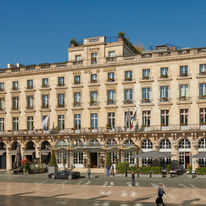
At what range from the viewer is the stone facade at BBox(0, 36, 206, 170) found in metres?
51.1

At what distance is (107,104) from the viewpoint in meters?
55.4

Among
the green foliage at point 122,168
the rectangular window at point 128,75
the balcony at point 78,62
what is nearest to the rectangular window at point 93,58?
the balcony at point 78,62

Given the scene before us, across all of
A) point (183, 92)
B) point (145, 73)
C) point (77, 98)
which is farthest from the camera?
point (77, 98)

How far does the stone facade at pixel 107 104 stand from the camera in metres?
51.1

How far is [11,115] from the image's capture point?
201ft

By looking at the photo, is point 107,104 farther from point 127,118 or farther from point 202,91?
point 202,91

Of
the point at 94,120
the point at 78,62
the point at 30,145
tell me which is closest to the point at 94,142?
the point at 94,120

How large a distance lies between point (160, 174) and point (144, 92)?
14.4 meters

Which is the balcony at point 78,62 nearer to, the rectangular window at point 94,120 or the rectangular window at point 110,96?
the rectangular window at point 110,96

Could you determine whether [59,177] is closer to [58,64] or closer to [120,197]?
[120,197]

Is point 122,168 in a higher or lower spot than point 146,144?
lower

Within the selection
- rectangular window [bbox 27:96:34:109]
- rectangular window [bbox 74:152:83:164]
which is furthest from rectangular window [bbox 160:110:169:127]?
rectangular window [bbox 27:96:34:109]

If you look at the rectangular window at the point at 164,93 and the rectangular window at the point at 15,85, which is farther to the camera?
the rectangular window at the point at 15,85

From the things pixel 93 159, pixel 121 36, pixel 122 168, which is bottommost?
pixel 122 168
